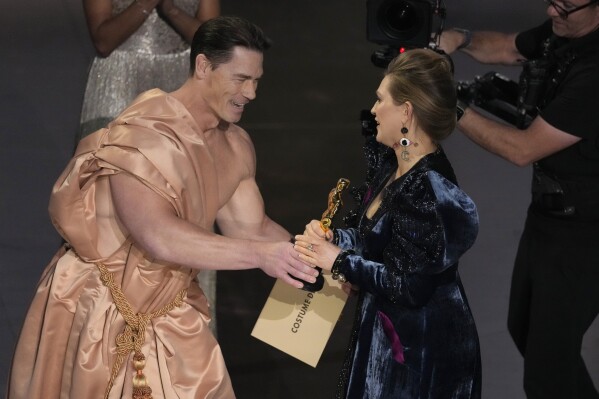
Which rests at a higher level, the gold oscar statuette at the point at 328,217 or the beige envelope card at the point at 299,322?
the gold oscar statuette at the point at 328,217

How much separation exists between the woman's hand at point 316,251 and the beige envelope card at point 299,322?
262 millimetres

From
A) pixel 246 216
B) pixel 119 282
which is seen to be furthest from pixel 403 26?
pixel 119 282

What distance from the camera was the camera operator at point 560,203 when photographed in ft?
13.3

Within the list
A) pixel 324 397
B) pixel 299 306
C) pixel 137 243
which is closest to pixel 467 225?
pixel 299 306

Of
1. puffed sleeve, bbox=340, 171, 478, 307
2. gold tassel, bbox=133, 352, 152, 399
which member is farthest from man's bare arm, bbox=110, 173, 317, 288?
gold tassel, bbox=133, 352, 152, 399

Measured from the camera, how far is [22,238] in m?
5.58

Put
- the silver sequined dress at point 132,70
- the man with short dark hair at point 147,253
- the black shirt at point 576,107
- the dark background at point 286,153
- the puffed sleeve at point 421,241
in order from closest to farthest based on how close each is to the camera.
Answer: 1. the puffed sleeve at point 421,241
2. the man with short dark hair at point 147,253
3. the black shirt at point 576,107
4. the silver sequined dress at point 132,70
5. the dark background at point 286,153

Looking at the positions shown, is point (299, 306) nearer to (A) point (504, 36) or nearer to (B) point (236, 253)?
(B) point (236, 253)

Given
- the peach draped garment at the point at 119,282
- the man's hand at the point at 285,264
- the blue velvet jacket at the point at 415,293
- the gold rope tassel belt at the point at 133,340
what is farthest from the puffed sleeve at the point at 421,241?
→ the gold rope tassel belt at the point at 133,340

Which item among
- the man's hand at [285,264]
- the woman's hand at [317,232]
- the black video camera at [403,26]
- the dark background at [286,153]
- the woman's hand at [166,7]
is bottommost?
the dark background at [286,153]

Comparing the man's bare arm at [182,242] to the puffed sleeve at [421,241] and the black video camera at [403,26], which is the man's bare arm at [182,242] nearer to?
the puffed sleeve at [421,241]

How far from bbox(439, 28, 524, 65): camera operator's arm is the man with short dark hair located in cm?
147

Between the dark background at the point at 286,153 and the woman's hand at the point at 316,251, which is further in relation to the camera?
the dark background at the point at 286,153

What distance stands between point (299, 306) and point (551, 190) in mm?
1099
